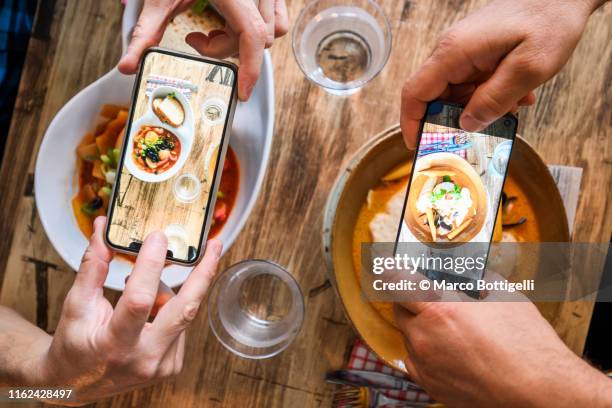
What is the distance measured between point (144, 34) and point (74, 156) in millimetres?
318

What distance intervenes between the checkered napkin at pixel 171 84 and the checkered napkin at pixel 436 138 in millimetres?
401

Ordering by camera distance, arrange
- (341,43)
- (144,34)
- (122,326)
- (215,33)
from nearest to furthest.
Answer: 1. (122,326)
2. (144,34)
3. (215,33)
4. (341,43)

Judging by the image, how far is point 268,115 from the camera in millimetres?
1034

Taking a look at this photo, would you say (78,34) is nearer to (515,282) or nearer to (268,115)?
(268,115)

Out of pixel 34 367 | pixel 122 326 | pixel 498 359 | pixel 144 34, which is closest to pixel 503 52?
pixel 498 359

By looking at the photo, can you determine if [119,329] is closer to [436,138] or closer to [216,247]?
[216,247]

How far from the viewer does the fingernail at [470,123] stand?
910 mm

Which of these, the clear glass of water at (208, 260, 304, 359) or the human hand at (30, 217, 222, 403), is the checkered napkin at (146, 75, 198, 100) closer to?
the human hand at (30, 217, 222, 403)

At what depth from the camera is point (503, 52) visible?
905 millimetres

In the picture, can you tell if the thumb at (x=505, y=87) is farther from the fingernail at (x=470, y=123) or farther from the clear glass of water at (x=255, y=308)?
the clear glass of water at (x=255, y=308)

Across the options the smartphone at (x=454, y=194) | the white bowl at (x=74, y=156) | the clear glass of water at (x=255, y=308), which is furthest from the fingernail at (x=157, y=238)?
the smartphone at (x=454, y=194)

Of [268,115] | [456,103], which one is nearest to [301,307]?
[268,115]

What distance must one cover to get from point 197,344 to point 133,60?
23.5 inches

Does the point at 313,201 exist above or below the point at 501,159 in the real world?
below
